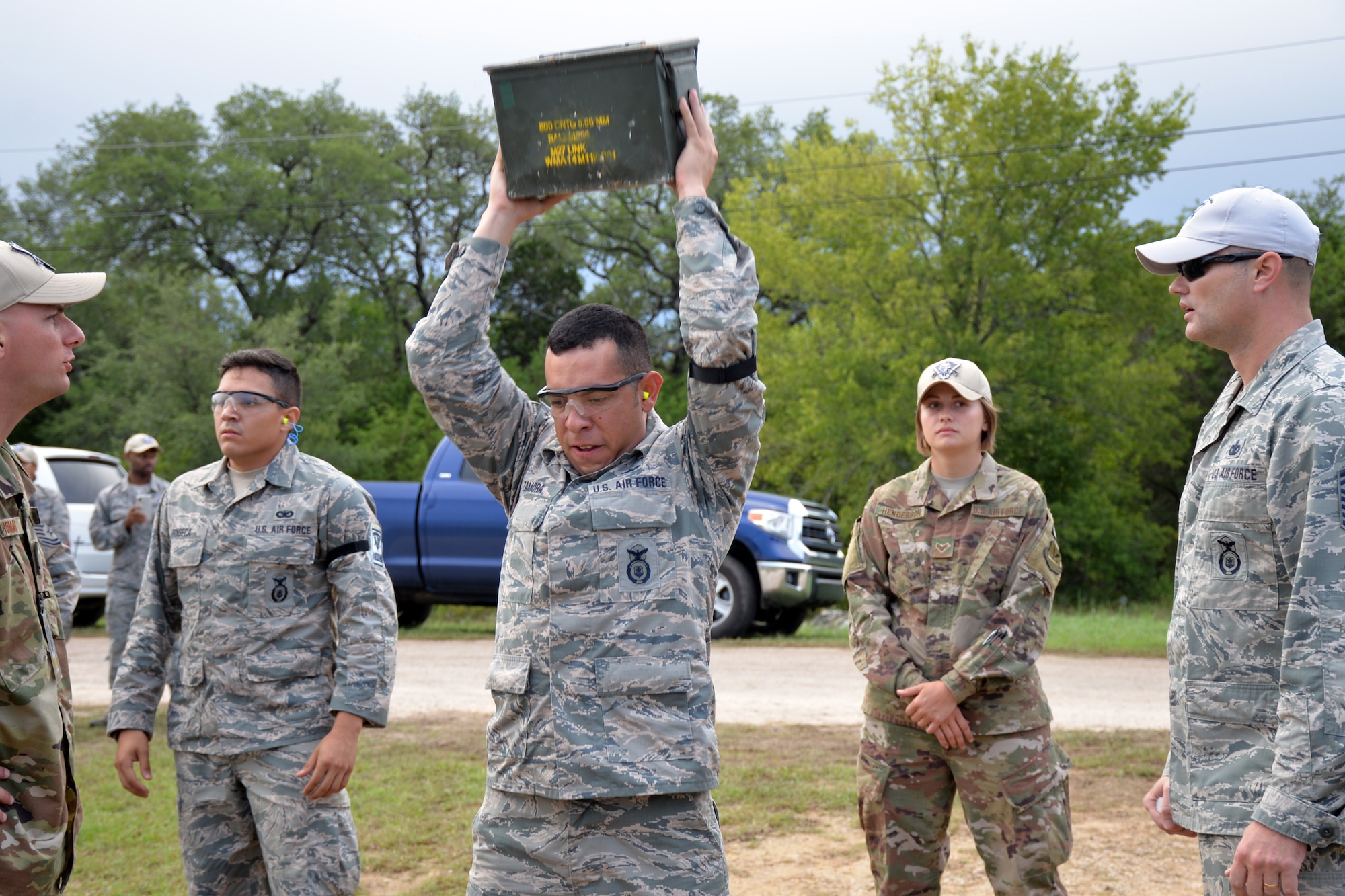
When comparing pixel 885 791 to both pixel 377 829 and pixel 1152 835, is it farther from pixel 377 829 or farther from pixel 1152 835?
pixel 377 829

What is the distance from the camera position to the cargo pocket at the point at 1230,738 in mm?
2670

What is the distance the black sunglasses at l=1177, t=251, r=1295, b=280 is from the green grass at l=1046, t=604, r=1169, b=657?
892 centimetres

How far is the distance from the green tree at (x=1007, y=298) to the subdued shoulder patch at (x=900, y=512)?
2015cm

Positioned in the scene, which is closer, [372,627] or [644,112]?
[644,112]

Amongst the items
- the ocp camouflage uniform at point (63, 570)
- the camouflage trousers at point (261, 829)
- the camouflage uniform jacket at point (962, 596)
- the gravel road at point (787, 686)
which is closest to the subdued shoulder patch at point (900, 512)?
the camouflage uniform jacket at point (962, 596)

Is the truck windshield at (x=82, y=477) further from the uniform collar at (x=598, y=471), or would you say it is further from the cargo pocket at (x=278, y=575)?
the uniform collar at (x=598, y=471)

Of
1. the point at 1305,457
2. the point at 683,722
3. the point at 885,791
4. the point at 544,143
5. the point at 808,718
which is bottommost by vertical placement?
the point at 808,718

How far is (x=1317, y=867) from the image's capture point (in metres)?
2.53

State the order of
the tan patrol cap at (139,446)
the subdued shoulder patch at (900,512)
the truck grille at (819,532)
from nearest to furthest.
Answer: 1. the subdued shoulder patch at (900,512)
2. the tan patrol cap at (139,446)
3. the truck grille at (819,532)

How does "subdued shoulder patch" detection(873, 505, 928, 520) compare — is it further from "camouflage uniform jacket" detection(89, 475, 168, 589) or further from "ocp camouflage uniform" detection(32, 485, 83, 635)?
"camouflage uniform jacket" detection(89, 475, 168, 589)

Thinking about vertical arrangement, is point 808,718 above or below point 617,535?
below

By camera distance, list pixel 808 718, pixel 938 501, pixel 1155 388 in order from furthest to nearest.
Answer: pixel 1155 388, pixel 808 718, pixel 938 501

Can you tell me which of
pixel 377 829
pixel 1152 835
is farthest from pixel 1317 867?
pixel 377 829

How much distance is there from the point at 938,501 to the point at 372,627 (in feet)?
6.76
